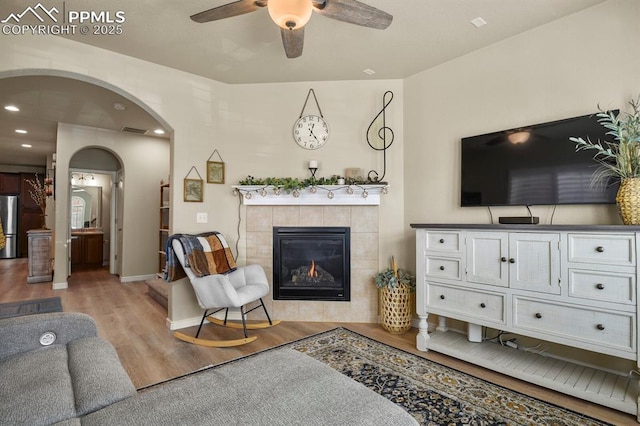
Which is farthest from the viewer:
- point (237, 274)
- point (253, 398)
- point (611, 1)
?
point (237, 274)

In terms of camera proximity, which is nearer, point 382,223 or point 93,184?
point 382,223

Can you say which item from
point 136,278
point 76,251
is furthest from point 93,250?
point 136,278

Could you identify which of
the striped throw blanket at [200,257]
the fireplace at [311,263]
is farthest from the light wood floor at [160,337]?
the striped throw blanket at [200,257]

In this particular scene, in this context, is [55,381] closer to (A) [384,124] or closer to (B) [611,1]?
(A) [384,124]

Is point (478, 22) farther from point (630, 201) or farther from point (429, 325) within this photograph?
point (429, 325)

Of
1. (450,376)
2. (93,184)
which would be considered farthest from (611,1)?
(93,184)

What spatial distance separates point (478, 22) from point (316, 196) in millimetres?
2080

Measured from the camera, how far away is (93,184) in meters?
8.55

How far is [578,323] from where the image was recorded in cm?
199

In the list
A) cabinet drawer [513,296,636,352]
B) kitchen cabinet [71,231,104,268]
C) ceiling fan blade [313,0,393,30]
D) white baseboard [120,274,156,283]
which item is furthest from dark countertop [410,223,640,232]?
kitchen cabinet [71,231,104,268]

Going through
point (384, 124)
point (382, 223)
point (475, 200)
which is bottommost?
point (382, 223)

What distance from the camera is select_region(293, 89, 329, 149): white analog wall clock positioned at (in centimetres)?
368

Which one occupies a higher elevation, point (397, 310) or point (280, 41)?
point (280, 41)

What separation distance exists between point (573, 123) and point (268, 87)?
292 cm
